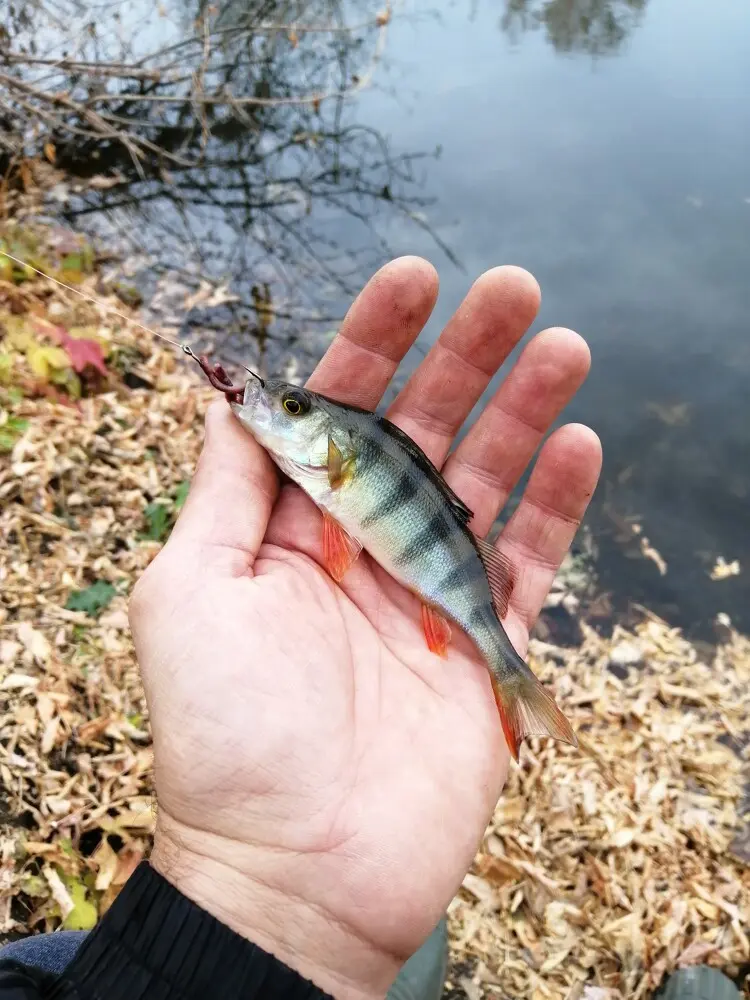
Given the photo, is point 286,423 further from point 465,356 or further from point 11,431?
point 11,431

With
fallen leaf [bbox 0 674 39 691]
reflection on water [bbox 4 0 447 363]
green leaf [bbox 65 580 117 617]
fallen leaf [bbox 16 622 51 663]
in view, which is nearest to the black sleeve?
fallen leaf [bbox 0 674 39 691]

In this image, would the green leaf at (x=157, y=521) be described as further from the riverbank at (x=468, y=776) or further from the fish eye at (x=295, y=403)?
the fish eye at (x=295, y=403)

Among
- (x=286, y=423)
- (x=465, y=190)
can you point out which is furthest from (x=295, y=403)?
(x=465, y=190)

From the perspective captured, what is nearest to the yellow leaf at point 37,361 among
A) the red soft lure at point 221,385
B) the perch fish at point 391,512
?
the red soft lure at point 221,385

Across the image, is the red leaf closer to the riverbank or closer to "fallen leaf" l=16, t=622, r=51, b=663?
the riverbank

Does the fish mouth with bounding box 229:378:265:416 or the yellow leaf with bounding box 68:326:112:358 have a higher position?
the fish mouth with bounding box 229:378:265:416

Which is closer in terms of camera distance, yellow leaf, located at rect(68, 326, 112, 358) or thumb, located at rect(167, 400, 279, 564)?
thumb, located at rect(167, 400, 279, 564)

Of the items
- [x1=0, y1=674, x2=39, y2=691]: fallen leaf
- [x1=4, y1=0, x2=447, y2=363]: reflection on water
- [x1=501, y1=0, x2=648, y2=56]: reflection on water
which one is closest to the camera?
[x1=0, y1=674, x2=39, y2=691]: fallen leaf
